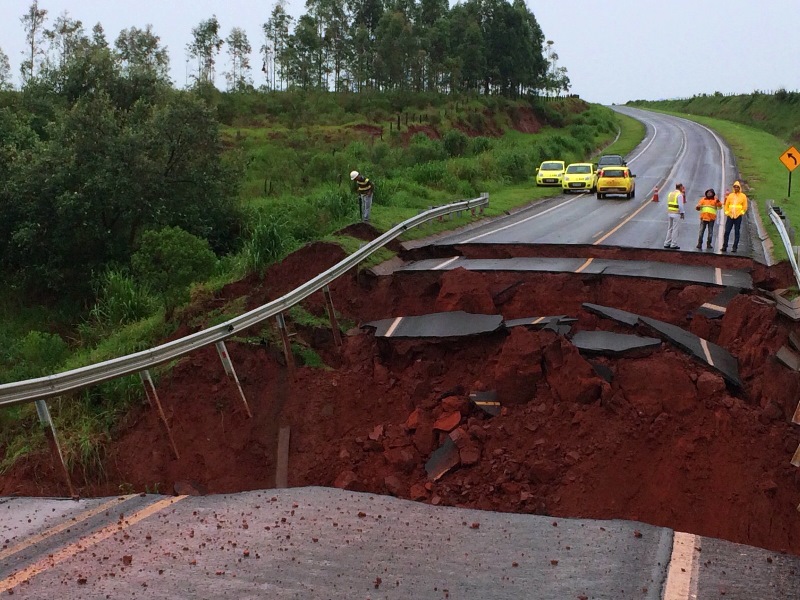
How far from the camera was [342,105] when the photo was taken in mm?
66250

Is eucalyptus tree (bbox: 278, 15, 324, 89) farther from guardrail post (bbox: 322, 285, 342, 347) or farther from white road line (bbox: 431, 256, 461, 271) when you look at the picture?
guardrail post (bbox: 322, 285, 342, 347)

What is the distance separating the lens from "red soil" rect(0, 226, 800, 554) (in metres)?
7.86

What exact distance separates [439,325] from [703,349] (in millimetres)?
3750

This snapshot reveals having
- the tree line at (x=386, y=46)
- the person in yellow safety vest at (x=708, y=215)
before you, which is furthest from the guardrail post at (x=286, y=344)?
the tree line at (x=386, y=46)

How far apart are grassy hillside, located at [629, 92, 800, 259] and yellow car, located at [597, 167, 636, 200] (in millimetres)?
4861

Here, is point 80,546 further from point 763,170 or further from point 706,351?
point 763,170

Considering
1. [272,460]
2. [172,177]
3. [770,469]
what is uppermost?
[172,177]

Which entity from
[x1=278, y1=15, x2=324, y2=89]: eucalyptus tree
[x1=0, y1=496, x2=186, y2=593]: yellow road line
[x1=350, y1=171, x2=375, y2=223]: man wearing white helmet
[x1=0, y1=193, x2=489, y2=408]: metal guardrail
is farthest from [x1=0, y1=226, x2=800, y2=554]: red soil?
[x1=278, y1=15, x2=324, y2=89]: eucalyptus tree

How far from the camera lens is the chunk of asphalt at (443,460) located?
8.60 meters

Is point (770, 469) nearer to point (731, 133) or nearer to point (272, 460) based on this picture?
point (272, 460)

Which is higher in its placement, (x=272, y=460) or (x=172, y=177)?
(x=172, y=177)

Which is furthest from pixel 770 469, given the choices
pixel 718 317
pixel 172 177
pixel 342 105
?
pixel 342 105

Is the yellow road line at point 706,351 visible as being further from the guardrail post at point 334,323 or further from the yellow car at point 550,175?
the yellow car at point 550,175

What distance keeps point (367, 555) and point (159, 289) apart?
35.9ft
